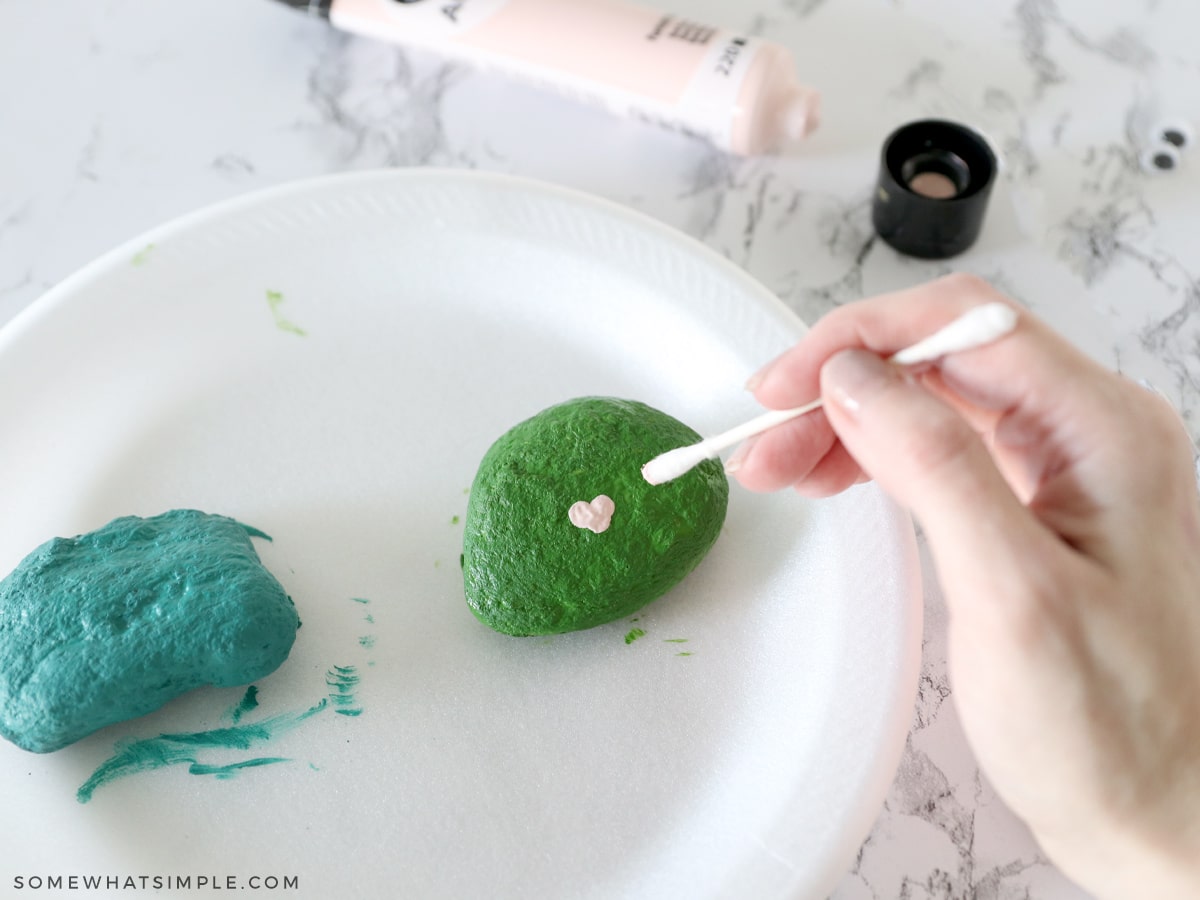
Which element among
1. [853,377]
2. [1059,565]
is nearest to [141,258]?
[853,377]

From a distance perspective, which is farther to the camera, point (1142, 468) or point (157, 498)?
point (157, 498)

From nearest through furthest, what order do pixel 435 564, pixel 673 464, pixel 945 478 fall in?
1. pixel 945 478
2. pixel 673 464
3. pixel 435 564

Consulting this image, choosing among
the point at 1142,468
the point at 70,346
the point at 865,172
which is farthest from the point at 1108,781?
the point at 70,346

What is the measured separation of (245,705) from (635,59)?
0.77m

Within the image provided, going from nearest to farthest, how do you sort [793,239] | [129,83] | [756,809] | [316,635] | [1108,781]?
[1108,781] → [756,809] → [316,635] → [793,239] → [129,83]

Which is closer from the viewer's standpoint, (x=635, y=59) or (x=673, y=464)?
(x=673, y=464)

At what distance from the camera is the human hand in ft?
2.04

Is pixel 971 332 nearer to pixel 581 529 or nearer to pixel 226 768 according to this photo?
pixel 581 529

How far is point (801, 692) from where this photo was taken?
0.87 metres

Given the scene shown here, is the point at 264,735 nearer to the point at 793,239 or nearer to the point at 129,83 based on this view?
the point at 793,239

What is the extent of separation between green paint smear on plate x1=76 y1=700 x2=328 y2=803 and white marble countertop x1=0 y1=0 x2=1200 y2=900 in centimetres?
55

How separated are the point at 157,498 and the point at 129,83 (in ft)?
2.02

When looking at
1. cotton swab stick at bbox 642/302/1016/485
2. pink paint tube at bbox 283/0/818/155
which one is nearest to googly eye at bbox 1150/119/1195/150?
pink paint tube at bbox 283/0/818/155

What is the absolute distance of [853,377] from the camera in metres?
0.67
